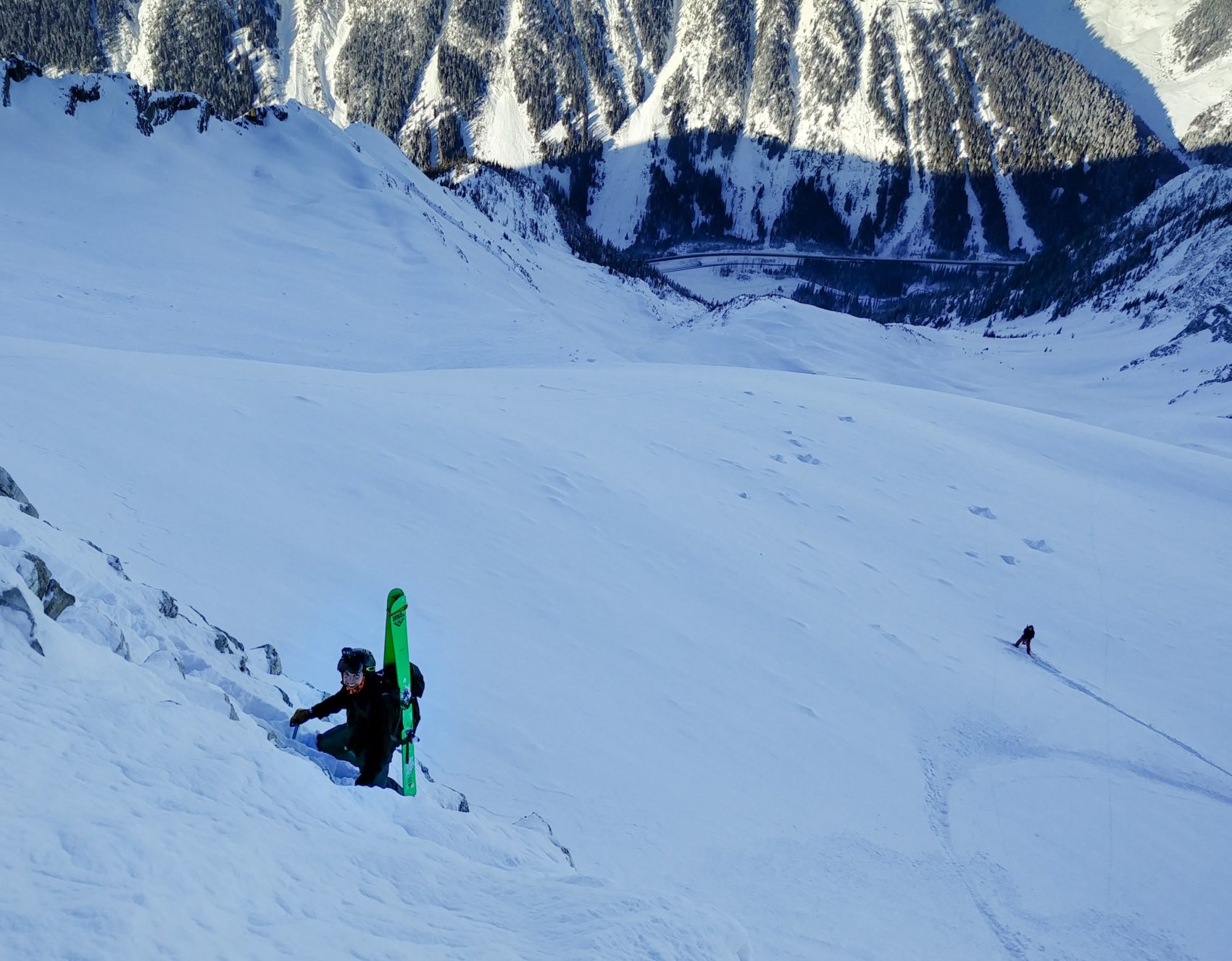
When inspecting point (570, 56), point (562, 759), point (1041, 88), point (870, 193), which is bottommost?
point (562, 759)

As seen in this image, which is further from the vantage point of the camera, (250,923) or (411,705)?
(411,705)

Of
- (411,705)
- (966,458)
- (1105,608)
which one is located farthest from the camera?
(966,458)

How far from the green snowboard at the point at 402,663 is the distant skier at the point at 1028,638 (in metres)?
11.3

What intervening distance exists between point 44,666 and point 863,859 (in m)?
7.41

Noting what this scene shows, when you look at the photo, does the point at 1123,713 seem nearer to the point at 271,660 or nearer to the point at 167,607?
the point at 271,660

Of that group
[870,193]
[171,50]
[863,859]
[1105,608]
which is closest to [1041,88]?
[870,193]

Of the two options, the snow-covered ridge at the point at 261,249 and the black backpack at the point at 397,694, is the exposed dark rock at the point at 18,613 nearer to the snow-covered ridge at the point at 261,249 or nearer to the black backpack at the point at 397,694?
the black backpack at the point at 397,694

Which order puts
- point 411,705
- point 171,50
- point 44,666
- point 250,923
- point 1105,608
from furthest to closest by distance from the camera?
point 171,50, point 1105,608, point 411,705, point 44,666, point 250,923

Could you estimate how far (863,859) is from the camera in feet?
26.5

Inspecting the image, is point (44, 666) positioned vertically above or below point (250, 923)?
above

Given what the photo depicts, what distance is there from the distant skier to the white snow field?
230 mm

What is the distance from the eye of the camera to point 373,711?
5.53 m

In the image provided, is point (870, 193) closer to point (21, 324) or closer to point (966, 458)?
point (966, 458)

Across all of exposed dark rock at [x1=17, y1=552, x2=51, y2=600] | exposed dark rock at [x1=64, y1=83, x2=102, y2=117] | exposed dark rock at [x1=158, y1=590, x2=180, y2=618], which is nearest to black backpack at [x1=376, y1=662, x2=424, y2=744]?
exposed dark rock at [x1=158, y1=590, x2=180, y2=618]
